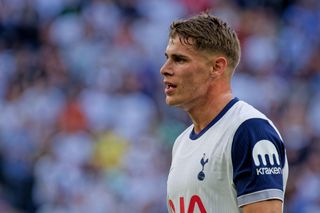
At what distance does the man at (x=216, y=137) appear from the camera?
434 centimetres

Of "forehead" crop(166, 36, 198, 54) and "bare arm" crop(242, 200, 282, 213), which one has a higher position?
"forehead" crop(166, 36, 198, 54)

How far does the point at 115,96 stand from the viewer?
1270cm

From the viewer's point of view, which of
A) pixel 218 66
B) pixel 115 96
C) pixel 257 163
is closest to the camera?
pixel 257 163

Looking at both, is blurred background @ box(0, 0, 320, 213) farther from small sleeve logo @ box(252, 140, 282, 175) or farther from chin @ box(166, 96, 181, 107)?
small sleeve logo @ box(252, 140, 282, 175)

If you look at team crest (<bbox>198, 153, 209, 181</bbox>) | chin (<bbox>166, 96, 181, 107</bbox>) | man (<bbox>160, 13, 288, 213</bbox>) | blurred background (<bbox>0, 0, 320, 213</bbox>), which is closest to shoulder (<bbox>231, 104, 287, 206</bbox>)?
man (<bbox>160, 13, 288, 213</bbox>)

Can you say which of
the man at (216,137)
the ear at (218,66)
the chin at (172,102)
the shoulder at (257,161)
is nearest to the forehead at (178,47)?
the man at (216,137)

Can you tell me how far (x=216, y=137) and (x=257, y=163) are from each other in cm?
33

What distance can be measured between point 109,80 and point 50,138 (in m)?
1.16

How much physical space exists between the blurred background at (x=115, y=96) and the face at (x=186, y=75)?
20.3ft

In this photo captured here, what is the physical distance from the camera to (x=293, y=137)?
37.3 ft

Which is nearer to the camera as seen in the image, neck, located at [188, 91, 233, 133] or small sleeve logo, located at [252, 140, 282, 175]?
small sleeve logo, located at [252, 140, 282, 175]

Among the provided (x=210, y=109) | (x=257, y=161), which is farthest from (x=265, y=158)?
(x=210, y=109)

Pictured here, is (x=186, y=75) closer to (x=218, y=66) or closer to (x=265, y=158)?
(x=218, y=66)

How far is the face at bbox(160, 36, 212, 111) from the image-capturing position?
15.4 ft
